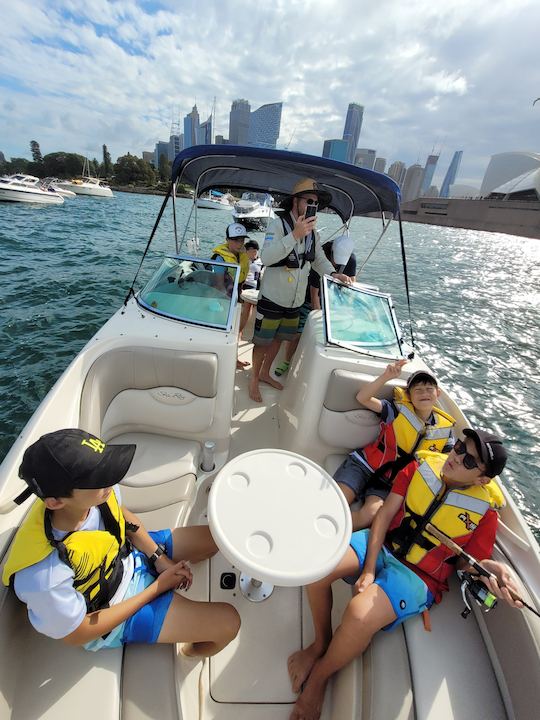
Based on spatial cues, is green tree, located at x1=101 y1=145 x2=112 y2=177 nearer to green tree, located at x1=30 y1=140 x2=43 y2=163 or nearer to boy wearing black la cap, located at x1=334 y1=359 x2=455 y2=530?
green tree, located at x1=30 y1=140 x2=43 y2=163

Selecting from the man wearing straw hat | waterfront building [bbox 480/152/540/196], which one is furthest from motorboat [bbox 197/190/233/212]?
waterfront building [bbox 480/152/540/196]

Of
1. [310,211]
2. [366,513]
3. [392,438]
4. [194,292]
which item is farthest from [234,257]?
[366,513]

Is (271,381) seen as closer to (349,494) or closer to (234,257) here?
(234,257)

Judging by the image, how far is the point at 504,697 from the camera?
144cm

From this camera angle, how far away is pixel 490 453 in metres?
1.63

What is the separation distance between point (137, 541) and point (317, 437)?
151 centimetres

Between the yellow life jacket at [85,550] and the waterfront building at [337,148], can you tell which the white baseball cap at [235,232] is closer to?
the yellow life jacket at [85,550]

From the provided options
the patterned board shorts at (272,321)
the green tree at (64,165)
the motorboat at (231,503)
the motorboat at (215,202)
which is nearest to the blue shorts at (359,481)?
the motorboat at (231,503)

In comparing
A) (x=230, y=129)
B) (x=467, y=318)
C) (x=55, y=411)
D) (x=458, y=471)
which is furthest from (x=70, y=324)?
(x=230, y=129)

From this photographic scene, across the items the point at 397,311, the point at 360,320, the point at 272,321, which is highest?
the point at 360,320

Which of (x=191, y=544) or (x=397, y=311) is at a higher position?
(x=191, y=544)

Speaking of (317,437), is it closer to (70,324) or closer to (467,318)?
(70,324)

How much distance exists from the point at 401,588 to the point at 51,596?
1.49 meters

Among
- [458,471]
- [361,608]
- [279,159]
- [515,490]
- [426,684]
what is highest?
[279,159]
